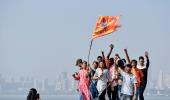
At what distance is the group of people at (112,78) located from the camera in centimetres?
2512

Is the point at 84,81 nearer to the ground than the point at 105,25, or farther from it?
nearer to the ground

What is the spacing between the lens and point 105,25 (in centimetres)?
2944

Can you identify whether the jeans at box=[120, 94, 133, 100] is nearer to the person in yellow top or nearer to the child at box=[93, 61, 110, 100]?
the person in yellow top

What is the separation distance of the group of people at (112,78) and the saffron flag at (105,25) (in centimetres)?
201

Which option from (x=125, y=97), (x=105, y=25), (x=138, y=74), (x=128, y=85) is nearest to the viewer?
(x=128, y=85)

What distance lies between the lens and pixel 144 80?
2645cm

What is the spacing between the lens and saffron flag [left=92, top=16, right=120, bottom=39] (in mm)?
29203

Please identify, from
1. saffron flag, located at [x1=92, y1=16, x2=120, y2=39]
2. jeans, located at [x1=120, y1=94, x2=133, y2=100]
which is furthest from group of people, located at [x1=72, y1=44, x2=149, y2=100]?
saffron flag, located at [x1=92, y1=16, x2=120, y2=39]

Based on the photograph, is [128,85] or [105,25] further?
[105,25]

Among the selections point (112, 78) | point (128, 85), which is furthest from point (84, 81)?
point (128, 85)

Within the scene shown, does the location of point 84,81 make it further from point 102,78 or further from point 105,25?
point 105,25

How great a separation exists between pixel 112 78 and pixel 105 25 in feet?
11.0

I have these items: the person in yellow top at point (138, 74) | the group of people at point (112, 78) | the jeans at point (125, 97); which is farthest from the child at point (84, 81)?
the jeans at point (125, 97)

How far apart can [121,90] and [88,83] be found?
92.7 inches
